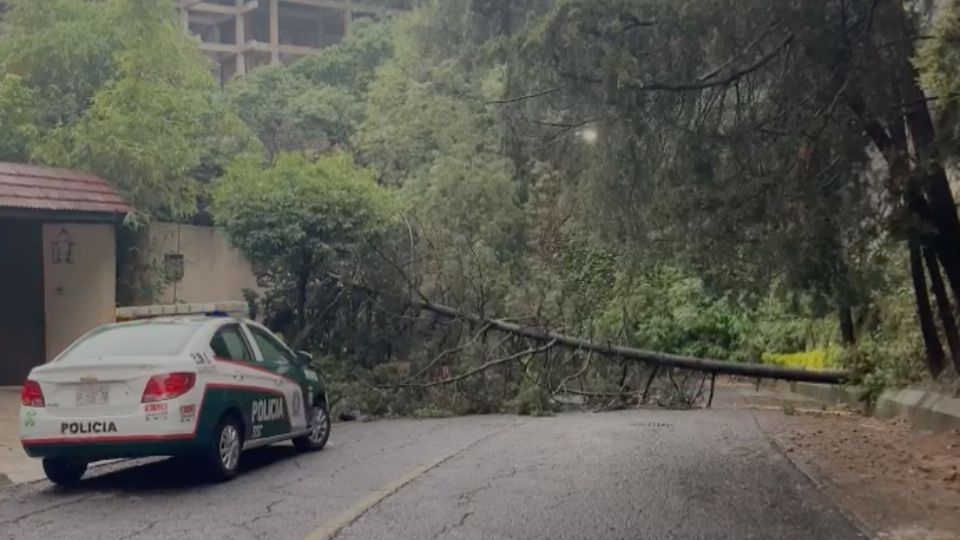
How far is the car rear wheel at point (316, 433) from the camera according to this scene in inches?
463

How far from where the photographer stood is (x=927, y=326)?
1409 cm

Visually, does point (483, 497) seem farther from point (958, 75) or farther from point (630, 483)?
point (958, 75)

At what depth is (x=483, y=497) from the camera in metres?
8.45

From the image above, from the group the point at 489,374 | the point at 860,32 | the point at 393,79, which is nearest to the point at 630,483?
the point at 860,32

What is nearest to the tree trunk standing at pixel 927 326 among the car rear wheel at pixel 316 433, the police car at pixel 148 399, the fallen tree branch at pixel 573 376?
the fallen tree branch at pixel 573 376

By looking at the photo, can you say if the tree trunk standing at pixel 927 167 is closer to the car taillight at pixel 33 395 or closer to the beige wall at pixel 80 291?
the car taillight at pixel 33 395

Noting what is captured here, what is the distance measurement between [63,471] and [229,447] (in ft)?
5.01

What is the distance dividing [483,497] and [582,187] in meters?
5.79

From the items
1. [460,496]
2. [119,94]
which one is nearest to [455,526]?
[460,496]

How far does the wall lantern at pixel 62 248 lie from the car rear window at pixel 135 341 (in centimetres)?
895

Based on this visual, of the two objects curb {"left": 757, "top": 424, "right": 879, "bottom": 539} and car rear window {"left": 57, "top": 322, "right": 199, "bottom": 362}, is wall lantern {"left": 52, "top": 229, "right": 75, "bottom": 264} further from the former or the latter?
curb {"left": 757, "top": 424, "right": 879, "bottom": 539}

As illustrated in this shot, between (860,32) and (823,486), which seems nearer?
(823,486)

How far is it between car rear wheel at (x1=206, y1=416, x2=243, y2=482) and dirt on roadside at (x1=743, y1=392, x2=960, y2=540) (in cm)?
539

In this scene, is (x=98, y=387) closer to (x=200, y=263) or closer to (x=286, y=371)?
(x=286, y=371)
